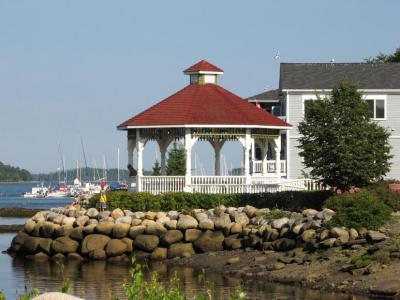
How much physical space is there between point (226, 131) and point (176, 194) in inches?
146

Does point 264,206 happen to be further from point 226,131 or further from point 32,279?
point 32,279

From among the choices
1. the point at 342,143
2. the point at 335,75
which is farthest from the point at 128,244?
the point at 335,75

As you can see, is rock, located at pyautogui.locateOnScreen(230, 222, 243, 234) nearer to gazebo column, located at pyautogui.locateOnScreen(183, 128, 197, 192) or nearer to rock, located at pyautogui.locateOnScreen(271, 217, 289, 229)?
rock, located at pyautogui.locateOnScreen(271, 217, 289, 229)

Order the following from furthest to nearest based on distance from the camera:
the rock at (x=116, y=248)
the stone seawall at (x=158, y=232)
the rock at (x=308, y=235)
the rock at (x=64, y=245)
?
the rock at (x=64, y=245)
the rock at (x=116, y=248)
the stone seawall at (x=158, y=232)
the rock at (x=308, y=235)

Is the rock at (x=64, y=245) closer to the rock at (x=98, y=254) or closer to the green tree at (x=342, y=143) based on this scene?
the rock at (x=98, y=254)

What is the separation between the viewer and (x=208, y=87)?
159 ft

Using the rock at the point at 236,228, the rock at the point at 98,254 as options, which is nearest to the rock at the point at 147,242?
the rock at the point at 98,254

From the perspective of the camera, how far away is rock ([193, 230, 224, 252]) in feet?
126

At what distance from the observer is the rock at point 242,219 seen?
38750mm

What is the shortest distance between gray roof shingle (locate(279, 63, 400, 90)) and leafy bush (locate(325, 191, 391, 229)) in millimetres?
25299

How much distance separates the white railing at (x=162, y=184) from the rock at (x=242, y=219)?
637cm

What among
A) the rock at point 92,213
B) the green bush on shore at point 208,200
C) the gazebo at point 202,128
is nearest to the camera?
the green bush on shore at point 208,200

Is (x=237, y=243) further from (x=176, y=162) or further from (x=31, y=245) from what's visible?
(x=176, y=162)

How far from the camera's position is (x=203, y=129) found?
45.3m
